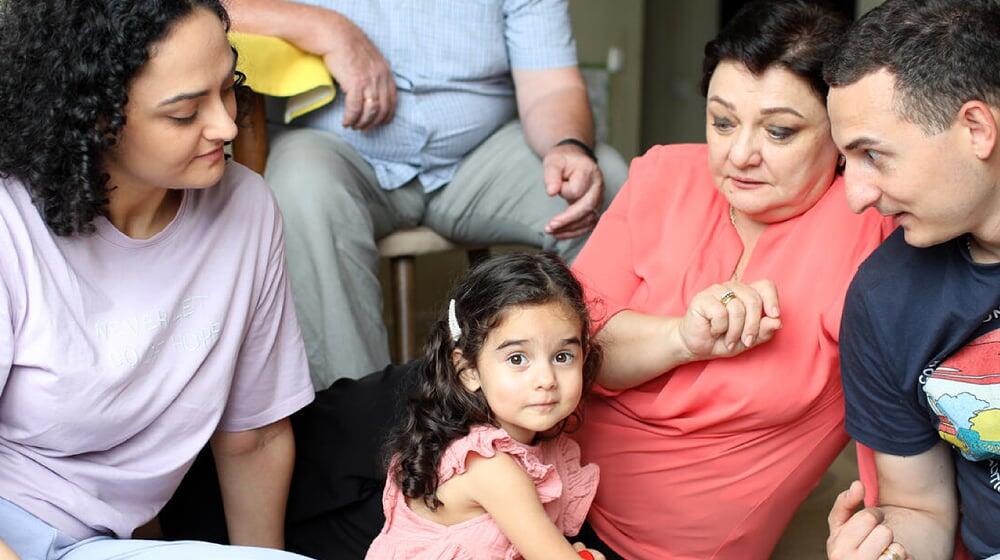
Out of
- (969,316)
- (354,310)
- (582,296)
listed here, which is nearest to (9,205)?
(582,296)

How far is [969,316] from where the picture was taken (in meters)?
1.37

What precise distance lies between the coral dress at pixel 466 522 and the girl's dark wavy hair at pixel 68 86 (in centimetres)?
54

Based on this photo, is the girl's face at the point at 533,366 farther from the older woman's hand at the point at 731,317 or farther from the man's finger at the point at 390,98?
the man's finger at the point at 390,98

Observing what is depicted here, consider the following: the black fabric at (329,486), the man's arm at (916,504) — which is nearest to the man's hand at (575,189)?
the black fabric at (329,486)

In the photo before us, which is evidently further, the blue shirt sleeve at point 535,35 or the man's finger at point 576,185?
the blue shirt sleeve at point 535,35

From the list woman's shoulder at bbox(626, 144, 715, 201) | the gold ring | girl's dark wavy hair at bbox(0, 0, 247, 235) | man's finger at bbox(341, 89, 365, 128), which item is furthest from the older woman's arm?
man's finger at bbox(341, 89, 365, 128)

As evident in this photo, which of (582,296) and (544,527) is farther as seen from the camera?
(582,296)

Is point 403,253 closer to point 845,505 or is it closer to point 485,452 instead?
point 485,452

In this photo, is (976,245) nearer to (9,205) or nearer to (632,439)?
(632,439)

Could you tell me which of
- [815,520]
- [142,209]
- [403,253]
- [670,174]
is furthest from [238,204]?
[815,520]

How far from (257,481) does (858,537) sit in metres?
0.87

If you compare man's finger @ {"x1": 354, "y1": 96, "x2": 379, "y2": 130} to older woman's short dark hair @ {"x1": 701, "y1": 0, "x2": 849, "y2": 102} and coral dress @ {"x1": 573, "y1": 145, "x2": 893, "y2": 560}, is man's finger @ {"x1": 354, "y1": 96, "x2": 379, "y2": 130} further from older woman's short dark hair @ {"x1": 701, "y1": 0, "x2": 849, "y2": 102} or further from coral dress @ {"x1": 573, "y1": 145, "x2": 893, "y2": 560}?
older woman's short dark hair @ {"x1": 701, "y1": 0, "x2": 849, "y2": 102}

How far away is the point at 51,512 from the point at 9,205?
15.5 inches

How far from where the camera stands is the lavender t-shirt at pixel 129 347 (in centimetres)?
144
